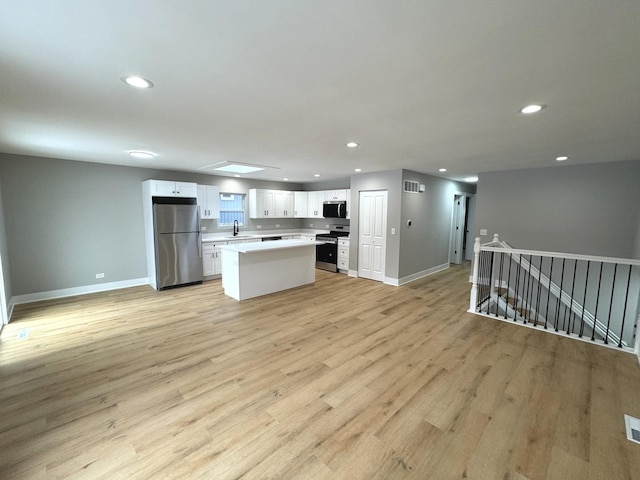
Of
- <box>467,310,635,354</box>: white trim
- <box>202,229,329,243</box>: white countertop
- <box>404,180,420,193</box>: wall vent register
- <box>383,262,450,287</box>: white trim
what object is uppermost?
<box>404,180,420,193</box>: wall vent register

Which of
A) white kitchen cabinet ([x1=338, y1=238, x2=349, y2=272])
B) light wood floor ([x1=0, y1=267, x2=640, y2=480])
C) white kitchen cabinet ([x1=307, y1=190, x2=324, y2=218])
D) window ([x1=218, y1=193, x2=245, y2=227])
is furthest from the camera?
white kitchen cabinet ([x1=307, y1=190, x2=324, y2=218])

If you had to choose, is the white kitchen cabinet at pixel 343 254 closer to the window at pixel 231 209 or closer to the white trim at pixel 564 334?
the window at pixel 231 209

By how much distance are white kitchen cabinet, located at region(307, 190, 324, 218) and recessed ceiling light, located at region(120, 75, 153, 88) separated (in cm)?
588

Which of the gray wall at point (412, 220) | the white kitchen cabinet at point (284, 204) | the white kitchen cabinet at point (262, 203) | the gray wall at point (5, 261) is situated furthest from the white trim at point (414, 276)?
the gray wall at point (5, 261)

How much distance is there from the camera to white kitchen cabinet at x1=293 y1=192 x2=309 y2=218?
8.20 m

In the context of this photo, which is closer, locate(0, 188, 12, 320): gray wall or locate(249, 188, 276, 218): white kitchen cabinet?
locate(0, 188, 12, 320): gray wall

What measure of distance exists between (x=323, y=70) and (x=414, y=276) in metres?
5.62

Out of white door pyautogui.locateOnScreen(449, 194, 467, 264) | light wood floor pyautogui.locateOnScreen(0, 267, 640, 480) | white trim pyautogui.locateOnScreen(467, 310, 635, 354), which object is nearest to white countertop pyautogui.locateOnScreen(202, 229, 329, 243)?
light wood floor pyautogui.locateOnScreen(0, 267, 640, 480)

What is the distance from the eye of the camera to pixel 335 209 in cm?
734

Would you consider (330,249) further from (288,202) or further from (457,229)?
(457,229)

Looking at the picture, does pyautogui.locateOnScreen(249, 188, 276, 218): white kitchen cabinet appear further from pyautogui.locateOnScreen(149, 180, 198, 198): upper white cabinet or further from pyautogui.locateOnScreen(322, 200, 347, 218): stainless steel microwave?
pyautogui.locateOnScreen(149, 180, 198, 198): upper white cabinet

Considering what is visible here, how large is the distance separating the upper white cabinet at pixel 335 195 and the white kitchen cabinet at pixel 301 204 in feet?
2.76

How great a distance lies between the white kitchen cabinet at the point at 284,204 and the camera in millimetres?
7898

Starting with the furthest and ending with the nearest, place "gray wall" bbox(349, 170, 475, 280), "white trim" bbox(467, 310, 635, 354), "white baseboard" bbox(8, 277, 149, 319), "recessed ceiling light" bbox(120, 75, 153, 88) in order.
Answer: "gray wall" bbox(349, 170, 475, 280) < "white baseboard" bbox(8, 277, 149, 319) < "white trim" bbox(467, 310, 635, 354) < "recessed ceiling light" bbox(120, 75, 153, 88)
